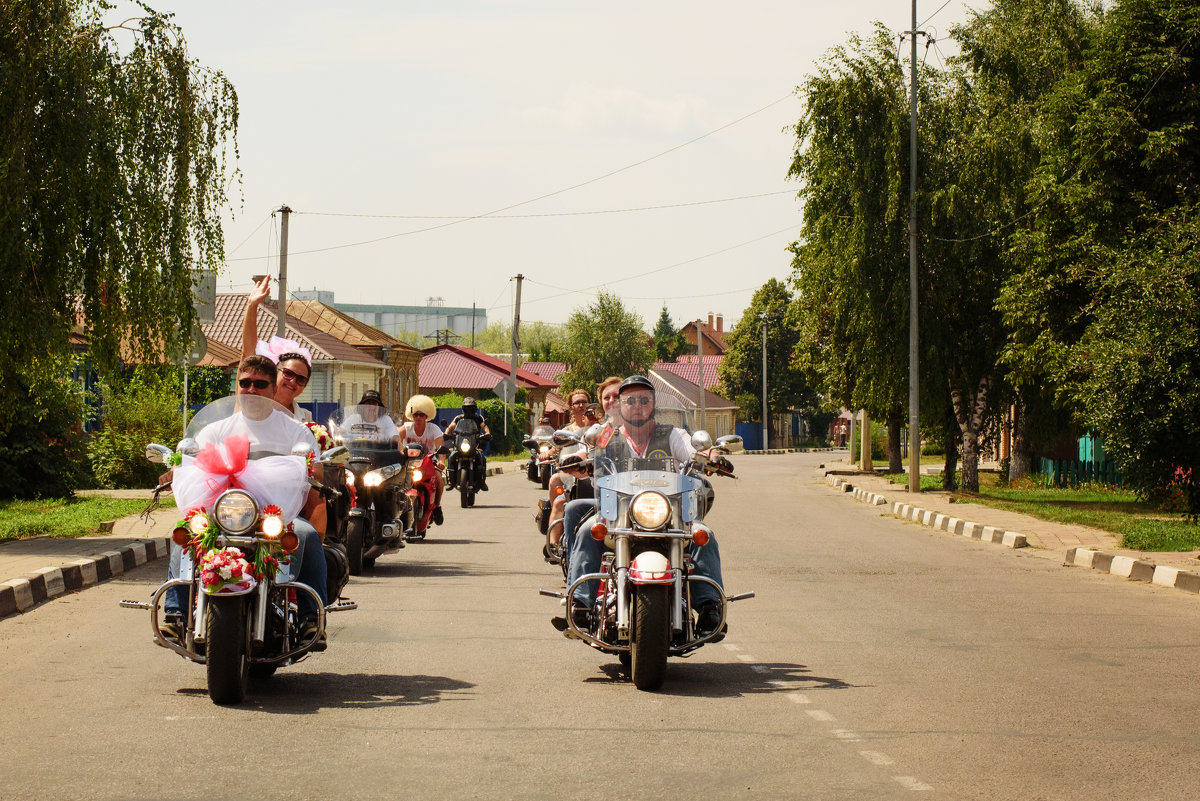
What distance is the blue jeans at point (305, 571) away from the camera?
7.23 m

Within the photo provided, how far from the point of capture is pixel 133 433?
27875 millimetres

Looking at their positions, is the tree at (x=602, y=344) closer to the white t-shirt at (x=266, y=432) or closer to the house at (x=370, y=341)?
the house at (x=370, y=341)

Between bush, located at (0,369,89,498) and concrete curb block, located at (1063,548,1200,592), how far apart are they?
47.1 feet

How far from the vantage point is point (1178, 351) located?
55.3 ft

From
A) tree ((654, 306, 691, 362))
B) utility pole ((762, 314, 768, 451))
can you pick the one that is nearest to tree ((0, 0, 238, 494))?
utility pole ((762, 314, 768, 451))

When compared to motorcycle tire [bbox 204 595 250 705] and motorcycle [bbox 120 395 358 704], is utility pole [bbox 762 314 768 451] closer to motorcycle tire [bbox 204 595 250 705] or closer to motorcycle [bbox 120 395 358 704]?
motorcycle [bbox 120 395 358 704]

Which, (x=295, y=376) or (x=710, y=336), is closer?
(x=295, y=376)

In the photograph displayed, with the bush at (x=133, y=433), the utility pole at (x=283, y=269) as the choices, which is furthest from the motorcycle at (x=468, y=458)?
the utility pole at (x=283, y=269)

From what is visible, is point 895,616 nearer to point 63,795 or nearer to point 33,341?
point 63,795

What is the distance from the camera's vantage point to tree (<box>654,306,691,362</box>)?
148 meters

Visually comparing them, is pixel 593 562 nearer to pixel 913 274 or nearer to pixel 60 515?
pixel 60 515

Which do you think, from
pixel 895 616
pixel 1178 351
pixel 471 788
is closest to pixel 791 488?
pixel 1178 351

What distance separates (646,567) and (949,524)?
604 inches

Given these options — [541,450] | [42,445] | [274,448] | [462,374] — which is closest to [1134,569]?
[541,450]
